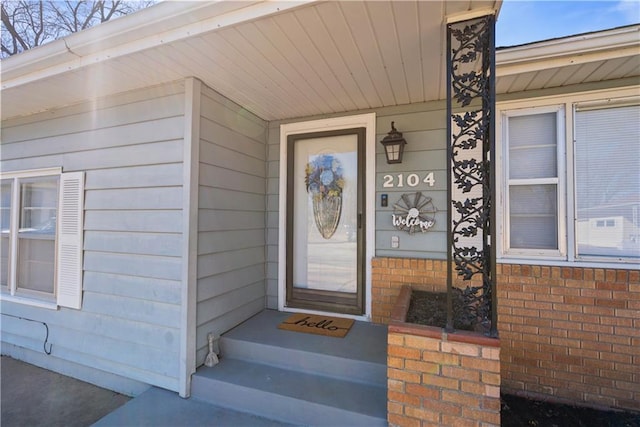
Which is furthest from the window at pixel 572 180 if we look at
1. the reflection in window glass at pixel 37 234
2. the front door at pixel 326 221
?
the reflection in window glass at pixel 37 234

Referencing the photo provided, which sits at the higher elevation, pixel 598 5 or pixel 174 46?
pixel 598 5

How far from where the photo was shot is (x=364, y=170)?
3084mm

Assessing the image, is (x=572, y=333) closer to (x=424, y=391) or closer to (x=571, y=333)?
(x=571, y=333)

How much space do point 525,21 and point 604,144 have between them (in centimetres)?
154

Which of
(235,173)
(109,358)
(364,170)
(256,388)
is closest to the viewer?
(256,388)

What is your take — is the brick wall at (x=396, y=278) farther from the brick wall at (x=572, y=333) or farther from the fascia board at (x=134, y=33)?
the fascia board at (x=134, y=33)

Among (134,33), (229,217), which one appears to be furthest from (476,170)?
(134,33)

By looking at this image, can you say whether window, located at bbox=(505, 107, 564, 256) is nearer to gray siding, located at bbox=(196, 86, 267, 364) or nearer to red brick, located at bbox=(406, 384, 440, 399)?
red brick, located at bbox=(406, 384, 440, 399)

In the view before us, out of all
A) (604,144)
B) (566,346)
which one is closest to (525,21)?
(604,144)

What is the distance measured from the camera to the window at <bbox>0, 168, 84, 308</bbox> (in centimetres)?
289

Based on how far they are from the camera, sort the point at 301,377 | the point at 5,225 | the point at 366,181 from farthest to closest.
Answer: the point at 5,225, the point at 366,181, the point at 301,377

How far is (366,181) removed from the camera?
9.98ft

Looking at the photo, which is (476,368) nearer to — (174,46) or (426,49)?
(426,49)

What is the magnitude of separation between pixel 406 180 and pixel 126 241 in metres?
2.69
